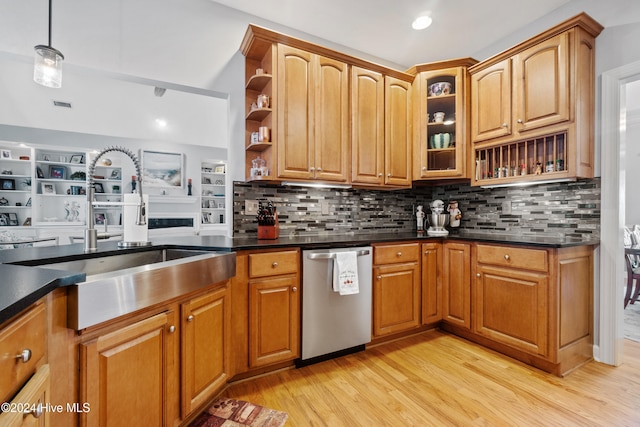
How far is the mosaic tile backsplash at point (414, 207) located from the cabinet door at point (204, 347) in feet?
2.83

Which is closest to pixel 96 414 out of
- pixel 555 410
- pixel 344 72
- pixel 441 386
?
pixel 441 386

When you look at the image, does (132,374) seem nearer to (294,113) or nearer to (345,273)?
(345,273)

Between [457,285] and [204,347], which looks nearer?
[204,347]

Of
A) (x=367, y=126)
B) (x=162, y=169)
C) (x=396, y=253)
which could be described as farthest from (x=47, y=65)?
(x=162, y=169)

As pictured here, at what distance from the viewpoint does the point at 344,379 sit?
1926 mm

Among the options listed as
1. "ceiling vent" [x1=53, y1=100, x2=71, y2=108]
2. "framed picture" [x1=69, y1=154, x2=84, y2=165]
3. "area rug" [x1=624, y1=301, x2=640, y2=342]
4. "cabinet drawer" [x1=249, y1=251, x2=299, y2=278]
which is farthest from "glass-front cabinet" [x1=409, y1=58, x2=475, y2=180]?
"framed picture" [x1=69, y1=154, x2=84, y2=165]

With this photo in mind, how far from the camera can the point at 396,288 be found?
2.41m

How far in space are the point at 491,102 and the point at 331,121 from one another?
1459 millimetres

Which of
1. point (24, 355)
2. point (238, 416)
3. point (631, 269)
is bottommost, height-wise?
point (238, 416)

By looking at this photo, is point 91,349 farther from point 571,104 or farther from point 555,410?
point 571,104

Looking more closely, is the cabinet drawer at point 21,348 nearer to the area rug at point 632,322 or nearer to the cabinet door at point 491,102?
the cabinet door at point 491,102

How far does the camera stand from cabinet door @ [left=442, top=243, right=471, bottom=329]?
244cm

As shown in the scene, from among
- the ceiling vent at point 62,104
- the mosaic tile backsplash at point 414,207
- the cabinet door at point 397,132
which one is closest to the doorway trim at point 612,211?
the mosaic tile backsplash at point 414,207

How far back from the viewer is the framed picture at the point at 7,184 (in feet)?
16.8
